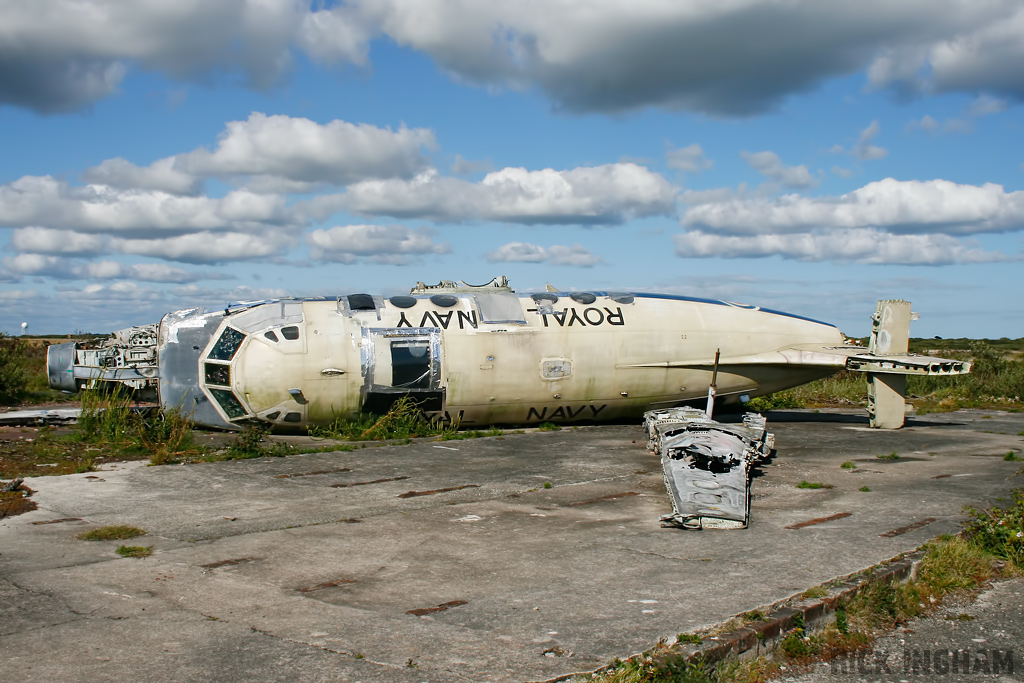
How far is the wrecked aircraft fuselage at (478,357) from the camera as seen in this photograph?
16.6 m

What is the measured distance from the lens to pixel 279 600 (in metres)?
7.04

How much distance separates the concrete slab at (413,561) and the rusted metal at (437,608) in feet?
0.11

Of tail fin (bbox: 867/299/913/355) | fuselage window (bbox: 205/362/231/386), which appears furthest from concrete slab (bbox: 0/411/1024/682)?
tail fin (bbox: 867/299/913/355)

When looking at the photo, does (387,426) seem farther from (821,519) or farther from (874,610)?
(874,610)

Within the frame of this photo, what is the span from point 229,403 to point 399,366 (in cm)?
362

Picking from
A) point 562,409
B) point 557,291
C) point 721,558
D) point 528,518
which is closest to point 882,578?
point 721,558

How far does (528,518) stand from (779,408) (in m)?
17.1

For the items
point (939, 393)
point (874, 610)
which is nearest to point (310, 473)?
point (874, 610)

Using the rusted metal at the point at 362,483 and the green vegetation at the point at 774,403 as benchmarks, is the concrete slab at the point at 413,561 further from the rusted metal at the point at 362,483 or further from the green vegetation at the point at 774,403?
the green vegetation at the point at 774,403

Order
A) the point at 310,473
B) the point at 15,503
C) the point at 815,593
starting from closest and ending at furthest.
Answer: the point at 815,593
the point at 15,503
the point at 310,473

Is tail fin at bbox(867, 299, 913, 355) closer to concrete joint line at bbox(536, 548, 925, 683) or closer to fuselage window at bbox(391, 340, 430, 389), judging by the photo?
fuselage window at bbox(391, 340, 430, 389)

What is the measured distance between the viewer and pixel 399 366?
16922mm

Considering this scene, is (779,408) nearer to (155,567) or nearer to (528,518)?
(528,518)

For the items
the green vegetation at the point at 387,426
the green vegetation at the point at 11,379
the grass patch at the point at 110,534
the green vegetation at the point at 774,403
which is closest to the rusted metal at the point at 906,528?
the grass patch at the point at 110,534
